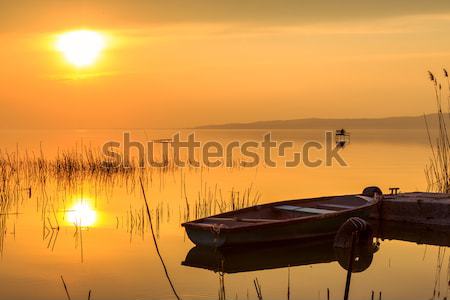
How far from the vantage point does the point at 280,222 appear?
38.9ft

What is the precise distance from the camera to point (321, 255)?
11844 mm

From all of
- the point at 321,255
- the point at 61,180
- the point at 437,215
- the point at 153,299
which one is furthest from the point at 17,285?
the point at 61,180

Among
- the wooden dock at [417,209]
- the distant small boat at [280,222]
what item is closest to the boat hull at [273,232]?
the distant small boat at [280,222]

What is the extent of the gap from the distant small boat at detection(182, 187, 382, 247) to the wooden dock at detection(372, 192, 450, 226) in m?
0.31

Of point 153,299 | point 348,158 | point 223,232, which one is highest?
point 348,158

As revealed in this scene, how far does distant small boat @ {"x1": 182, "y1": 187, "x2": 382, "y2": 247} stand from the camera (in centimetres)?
1129

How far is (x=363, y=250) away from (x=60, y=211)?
8.04 meters

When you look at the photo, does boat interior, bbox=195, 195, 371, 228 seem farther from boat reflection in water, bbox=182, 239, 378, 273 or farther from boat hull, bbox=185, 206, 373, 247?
boat reflection in water, bbox=182, 239, 378, 273

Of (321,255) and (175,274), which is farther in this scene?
(321,255)

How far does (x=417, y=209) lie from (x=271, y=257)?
4094 mm

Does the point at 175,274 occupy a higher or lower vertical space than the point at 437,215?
lower

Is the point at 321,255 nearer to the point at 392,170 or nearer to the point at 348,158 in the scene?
the point at 392,170

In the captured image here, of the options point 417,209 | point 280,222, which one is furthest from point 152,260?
point 417,209

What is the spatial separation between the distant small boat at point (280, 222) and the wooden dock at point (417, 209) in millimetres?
314
